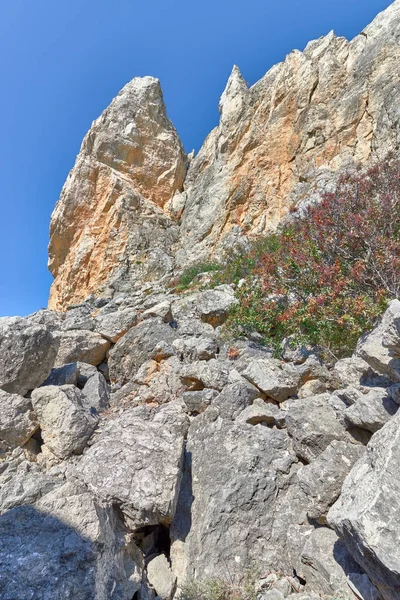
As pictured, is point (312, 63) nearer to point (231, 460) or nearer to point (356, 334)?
point (356, 334)

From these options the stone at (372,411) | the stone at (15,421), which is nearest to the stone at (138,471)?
the stone at (15,421)

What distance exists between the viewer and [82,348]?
9.12 m

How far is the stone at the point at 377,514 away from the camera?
2.40 meters

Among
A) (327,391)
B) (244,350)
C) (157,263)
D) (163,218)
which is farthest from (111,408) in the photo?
(163,218)

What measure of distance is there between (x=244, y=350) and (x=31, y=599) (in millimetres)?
5759

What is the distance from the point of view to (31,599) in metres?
2.48

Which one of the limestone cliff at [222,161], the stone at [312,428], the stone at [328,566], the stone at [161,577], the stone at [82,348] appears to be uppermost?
the limestone cliff at [222,161]

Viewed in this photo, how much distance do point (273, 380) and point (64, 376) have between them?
478 cm

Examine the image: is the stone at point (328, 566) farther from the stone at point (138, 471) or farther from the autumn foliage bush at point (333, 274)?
the autumn foliage bush at point (333, 274)

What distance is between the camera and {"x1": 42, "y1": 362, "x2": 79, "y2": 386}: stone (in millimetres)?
7352

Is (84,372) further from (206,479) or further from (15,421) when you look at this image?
(206,479)

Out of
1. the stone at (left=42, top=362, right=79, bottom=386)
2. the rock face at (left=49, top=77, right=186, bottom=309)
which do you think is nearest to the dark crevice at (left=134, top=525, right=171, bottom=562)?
the stone at (left=42, top=362, right=79, bottom=386)

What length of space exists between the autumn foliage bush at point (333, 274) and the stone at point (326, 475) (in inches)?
110

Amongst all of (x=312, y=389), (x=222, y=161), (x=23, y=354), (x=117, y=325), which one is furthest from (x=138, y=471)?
(x=222, y=161)
